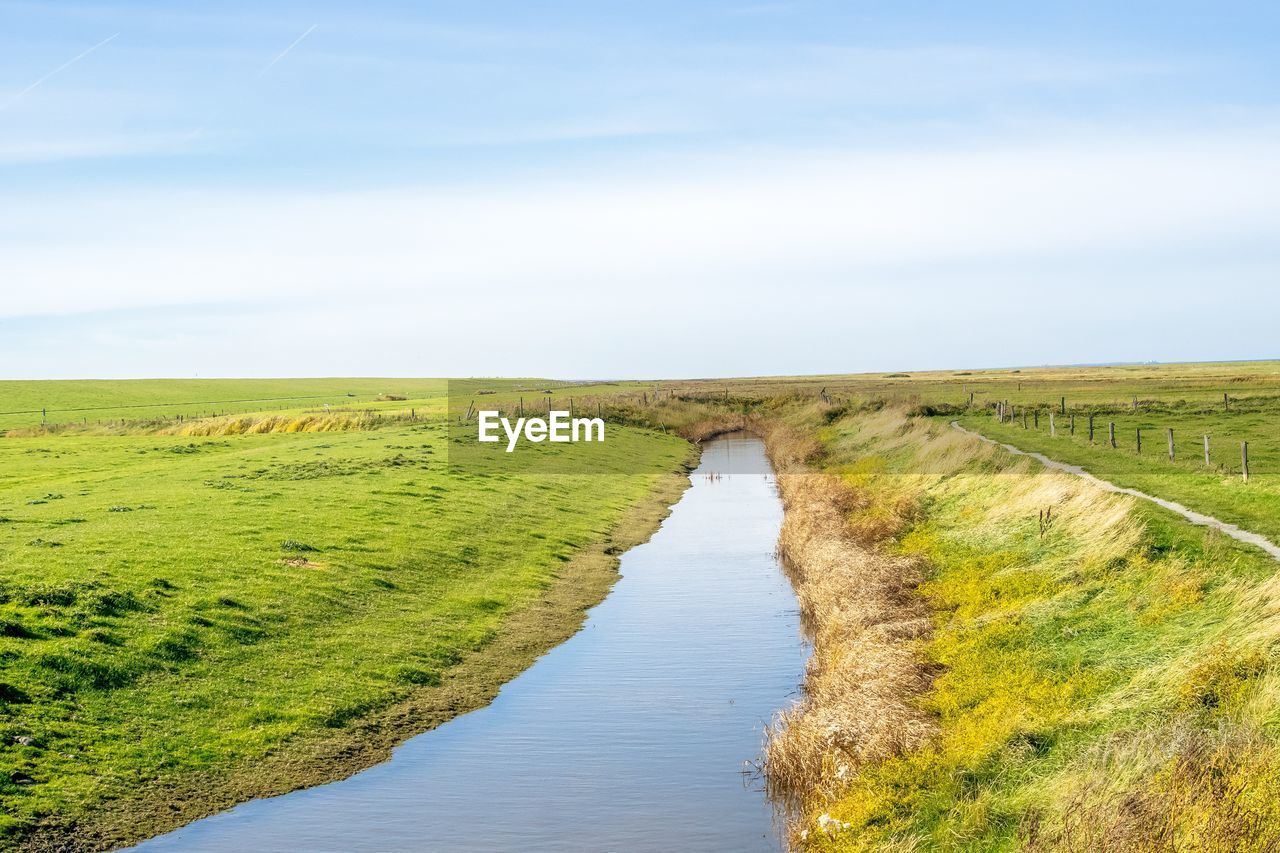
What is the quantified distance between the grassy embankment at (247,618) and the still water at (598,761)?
84 centimetres

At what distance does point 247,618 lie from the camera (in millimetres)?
25344

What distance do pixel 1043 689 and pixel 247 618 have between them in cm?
1664

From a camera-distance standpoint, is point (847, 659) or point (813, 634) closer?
point (847, 659)

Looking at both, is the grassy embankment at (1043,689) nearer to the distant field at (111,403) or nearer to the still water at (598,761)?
the still water at (598,761)

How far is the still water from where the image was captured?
16422 mm

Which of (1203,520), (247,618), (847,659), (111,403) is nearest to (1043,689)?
(847,659)

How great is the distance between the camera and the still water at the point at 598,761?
16.4 metres

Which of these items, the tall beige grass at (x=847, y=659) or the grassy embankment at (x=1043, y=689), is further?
the tall beige grass at (x=847, y=659)

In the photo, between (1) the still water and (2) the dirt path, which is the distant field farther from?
(2) the dirt path

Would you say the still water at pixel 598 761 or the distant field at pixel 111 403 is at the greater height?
the distant field at pixel 111 403

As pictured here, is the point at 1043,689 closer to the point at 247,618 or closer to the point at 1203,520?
the point at 1203,520

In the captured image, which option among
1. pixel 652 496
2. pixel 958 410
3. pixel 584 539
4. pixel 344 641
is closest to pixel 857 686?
pixel 344 641

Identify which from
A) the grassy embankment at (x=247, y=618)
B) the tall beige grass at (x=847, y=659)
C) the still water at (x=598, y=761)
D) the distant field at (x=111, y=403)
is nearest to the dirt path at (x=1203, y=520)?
the tall beige grass at (x=847, y=659)

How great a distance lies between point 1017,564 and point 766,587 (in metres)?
10.3
